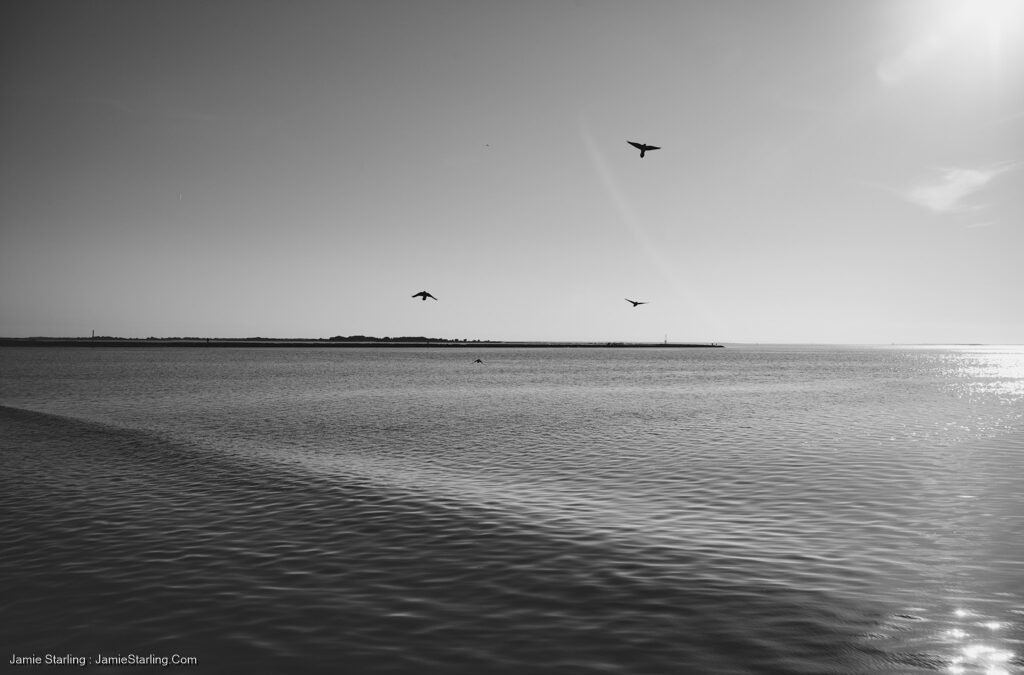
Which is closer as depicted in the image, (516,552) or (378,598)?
(378,598)

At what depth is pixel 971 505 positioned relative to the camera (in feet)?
65.1

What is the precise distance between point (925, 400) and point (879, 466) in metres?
44.4

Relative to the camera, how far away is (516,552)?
14.6 m

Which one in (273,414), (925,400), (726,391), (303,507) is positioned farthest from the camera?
(726,391)

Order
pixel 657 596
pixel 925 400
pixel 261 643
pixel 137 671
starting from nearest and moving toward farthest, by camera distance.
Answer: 1. pixel 137 671
2. pixel 261 643
3. pixel 657 596
4. pixel 925 400

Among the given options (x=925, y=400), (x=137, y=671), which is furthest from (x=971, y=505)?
(x=925, y=400)

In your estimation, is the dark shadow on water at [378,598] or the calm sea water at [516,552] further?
the calm sea water at [516,552]

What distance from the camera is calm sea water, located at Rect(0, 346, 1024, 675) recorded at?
9.77 metres

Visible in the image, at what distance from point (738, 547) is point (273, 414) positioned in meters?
40.1

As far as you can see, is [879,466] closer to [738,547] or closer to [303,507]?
[738,547]

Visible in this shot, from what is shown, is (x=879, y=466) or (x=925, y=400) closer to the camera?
(x=879, y=466)

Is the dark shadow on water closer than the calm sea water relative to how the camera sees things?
Yes

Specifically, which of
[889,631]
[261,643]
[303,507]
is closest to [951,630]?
[889,631]

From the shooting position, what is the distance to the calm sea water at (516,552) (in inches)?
385
